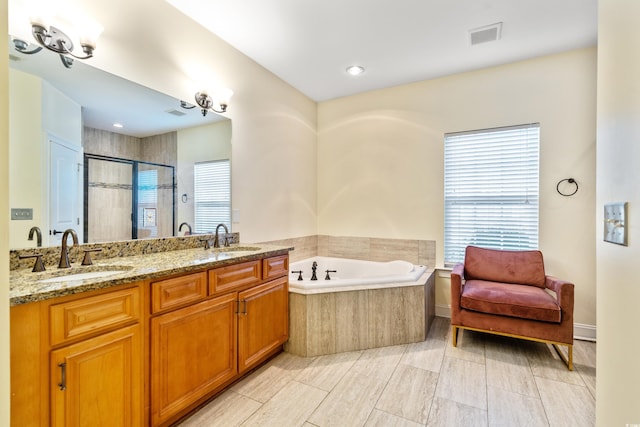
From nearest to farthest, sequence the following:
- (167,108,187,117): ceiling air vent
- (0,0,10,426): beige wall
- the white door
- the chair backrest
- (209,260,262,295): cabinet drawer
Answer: (0,0,10,426): beige wall, the white door, (209,260,262,295): cabinet drawer, (167,108,187,117): ceiling air vent, the chair backrest

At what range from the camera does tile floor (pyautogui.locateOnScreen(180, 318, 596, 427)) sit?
169 centimetres

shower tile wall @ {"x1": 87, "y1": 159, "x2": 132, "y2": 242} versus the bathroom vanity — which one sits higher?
shower tile wall @ {"x1": 87, "y1": 159, "x2": 132, "y2": 242}

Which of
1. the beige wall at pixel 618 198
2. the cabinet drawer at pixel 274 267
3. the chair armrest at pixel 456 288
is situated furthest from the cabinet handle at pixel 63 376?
the chair armrest at pixel 456 288

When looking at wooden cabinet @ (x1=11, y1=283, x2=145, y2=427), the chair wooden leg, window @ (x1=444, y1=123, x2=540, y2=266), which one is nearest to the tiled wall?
window @ (x1=444, y1=123, x2=540, y2=266)

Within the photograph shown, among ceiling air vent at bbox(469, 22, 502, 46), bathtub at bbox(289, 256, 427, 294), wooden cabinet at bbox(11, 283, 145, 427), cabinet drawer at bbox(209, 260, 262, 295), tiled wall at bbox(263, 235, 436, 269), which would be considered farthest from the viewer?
tiled wall at bbox(263, 235, 436, 269)

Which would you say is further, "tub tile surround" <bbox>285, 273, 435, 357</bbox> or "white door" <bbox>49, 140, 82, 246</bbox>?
"tub tile surround" <bbox>285, 273, 435, 357</bbox>

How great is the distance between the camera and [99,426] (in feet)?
4.12

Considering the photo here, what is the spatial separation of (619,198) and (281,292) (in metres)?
2.07

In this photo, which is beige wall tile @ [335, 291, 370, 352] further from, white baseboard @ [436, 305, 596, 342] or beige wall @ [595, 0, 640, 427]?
white baseboard @ [436, 305, 596, 342]

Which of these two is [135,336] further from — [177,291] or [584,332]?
[584,332]

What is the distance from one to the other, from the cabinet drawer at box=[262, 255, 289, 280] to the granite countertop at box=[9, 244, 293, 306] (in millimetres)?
55

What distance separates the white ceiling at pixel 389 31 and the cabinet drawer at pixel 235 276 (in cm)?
187

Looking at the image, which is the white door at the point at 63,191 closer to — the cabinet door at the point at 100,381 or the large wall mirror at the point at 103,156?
the large wall mirror at the point at 103,156

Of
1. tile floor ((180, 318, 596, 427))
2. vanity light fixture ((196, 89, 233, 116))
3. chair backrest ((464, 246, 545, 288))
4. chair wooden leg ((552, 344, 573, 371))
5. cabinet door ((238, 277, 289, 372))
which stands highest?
vanity light fixture ((196, 89, 233, 116))
